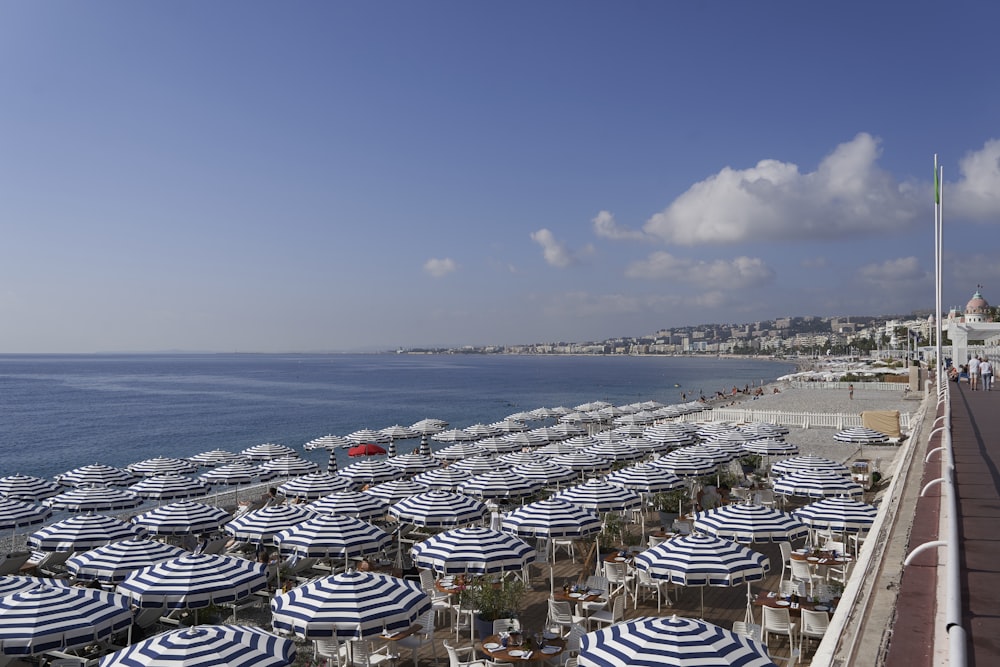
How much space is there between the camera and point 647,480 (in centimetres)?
1634

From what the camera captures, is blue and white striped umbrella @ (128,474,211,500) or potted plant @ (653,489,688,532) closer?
potted plant @ (653,489,688,532)

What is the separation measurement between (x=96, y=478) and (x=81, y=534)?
923 cm

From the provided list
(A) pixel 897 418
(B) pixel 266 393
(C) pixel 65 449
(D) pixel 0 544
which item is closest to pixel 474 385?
(B) pixel 266 393

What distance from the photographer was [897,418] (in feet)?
94.4

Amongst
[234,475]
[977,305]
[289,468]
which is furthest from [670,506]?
[977,305]

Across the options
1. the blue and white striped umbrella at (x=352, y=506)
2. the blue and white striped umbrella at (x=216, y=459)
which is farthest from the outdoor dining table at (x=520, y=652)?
the blue and white striped umbrella at (x=216, y=459)

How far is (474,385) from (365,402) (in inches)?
1495

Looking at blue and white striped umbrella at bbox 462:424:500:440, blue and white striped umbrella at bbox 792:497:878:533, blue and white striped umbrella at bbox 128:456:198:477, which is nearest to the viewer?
blue and white striped umbrella at bbox 792:497:878:533

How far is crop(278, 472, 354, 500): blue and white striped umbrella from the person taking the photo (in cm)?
1800

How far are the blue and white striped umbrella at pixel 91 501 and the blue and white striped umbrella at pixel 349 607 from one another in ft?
37.0

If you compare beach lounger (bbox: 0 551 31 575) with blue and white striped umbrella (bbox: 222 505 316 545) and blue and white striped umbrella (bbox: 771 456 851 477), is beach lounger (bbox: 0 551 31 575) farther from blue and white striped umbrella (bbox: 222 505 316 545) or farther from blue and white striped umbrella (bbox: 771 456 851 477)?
blue and white striped umbrella (bbox: 771 456 851 477)

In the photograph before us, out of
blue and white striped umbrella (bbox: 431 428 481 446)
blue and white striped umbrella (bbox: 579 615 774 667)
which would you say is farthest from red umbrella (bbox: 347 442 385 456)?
blue and white striped umbrella (bbox: 579 615 774 667)

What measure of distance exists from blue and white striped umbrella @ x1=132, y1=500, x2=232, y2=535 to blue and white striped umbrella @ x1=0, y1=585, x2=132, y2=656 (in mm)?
5534

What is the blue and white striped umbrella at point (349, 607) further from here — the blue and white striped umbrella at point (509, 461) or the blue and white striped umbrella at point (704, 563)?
the blue and white striped umbrella at point (509, 461)
